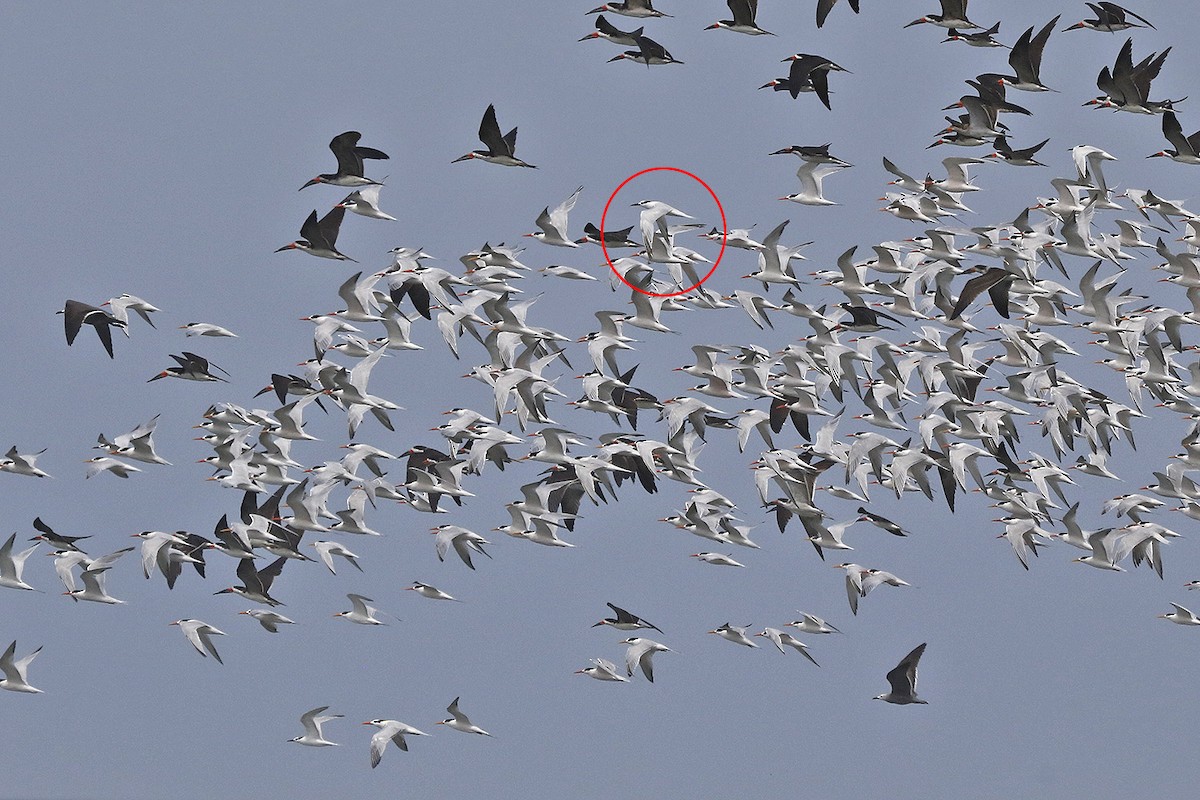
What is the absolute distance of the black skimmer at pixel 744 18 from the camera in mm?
39281

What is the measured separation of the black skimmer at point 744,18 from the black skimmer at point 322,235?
8.02m

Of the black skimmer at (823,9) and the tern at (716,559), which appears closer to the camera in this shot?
the black skimmer at (823,9)

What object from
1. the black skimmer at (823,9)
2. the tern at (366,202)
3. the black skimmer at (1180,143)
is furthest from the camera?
the tern at (366,202)

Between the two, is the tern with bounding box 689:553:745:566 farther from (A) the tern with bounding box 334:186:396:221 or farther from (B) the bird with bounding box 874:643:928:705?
(A) the tern with bounding box 334:186:396:221

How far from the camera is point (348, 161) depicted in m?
41.9

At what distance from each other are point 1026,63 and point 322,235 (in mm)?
12892

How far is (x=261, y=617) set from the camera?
44844 mm

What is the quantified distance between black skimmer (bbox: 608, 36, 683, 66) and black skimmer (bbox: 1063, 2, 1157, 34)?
22.6 ft

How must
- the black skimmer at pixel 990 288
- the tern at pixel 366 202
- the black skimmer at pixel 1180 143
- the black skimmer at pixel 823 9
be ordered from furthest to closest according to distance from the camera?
the tern at pixel 366 202 < the black skimmer at pixel 1180 143 < the black skimmer at pixel 990 288 < the black skimmer at pixel 823 9

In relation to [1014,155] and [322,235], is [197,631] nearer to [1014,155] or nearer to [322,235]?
[322,235]

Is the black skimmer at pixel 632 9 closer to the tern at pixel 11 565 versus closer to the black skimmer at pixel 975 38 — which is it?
the black skimmer at pixel 975 38

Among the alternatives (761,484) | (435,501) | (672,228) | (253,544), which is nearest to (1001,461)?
(761,484)

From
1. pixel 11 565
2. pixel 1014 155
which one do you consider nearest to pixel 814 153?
pixel 1014 155

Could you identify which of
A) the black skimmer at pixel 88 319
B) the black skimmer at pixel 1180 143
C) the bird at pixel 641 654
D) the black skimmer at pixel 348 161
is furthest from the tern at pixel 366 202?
the black skimmer at pixel 1180 143
